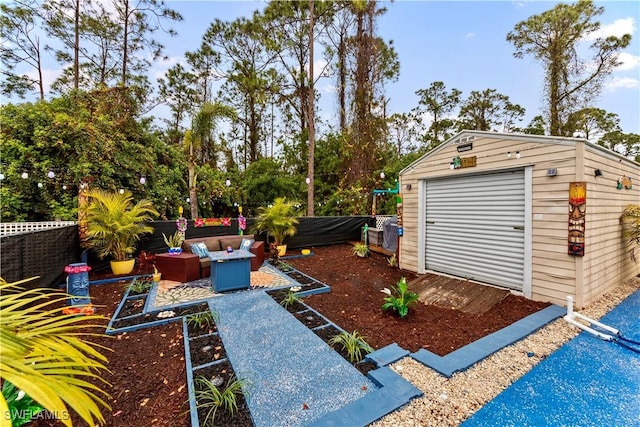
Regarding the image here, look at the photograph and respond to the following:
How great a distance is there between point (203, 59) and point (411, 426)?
52.5 feet

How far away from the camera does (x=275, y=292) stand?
14.6ft

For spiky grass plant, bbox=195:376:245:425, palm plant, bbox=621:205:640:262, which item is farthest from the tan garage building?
spiky grass plant, bbox=195:376:245:425

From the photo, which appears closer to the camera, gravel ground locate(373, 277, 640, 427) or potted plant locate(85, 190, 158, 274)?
gravel ground locate(373, 277, 640, 427)

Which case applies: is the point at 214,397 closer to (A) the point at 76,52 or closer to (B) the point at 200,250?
(B) the point at 200,250

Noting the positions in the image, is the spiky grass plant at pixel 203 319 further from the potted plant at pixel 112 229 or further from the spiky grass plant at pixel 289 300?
the potted plant at pixel 112 229

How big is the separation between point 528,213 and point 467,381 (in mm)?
2939

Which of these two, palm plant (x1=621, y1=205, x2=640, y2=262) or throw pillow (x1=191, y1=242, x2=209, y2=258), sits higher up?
palm plant (x1=621, y1=205, x2=640, y2=262)

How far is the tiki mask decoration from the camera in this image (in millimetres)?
3418

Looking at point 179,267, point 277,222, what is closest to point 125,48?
point 277,222

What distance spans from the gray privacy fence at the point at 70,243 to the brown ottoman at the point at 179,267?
1.52 meters

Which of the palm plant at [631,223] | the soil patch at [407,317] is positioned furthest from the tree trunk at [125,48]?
the palm plant at [631,223]

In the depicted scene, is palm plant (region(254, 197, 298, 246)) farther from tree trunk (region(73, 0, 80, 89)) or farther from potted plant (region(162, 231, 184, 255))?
tree trunk (region(73, 0, 80, 89))

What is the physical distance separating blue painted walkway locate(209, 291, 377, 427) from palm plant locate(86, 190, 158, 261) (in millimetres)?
3437

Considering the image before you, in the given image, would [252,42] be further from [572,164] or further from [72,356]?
[72,356]
